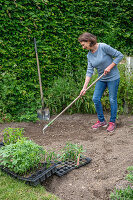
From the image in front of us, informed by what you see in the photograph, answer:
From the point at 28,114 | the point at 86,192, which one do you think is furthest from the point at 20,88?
the point at 86,192

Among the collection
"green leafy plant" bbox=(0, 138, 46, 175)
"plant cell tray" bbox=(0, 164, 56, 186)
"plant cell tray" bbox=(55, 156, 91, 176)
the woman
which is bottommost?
"plant cell tray" bbox=(55, 156, 91, 176)

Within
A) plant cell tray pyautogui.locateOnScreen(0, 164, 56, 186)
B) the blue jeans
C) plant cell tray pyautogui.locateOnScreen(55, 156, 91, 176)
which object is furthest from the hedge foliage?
plant cell tray pyautogui.locateOnScreen(0, 164, 56, 186)

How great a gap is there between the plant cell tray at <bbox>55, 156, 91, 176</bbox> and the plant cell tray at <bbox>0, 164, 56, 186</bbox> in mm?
123

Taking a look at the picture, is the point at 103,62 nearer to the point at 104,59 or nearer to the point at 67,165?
the point at 104,59

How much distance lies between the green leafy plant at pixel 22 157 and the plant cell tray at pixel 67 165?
313 mm

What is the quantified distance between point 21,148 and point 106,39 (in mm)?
4699

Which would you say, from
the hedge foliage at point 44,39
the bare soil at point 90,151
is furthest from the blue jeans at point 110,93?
the hedge foliage at point 44,39

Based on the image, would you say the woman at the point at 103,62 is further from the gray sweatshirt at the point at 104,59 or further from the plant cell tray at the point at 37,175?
the plant cell tray at the point at 37,175

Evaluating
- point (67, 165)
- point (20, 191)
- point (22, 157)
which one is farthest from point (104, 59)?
point (20, 191)

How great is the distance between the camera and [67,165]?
3082mm

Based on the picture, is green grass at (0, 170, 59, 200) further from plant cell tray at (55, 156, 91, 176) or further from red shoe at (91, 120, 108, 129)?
red shoe at (91, 120, 108, 129)

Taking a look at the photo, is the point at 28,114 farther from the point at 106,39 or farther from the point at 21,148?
the point at 106,39

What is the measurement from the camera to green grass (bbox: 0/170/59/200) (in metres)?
2.50

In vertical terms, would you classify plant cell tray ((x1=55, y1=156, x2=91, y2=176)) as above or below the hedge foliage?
below
